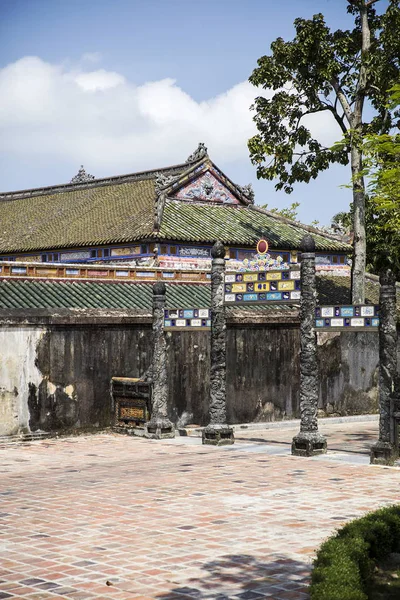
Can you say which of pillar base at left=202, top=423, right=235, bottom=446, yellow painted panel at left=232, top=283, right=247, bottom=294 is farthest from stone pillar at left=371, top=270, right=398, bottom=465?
pillar base at left=202, top=423, right=235, bottom=446

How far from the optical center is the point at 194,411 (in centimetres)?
1898

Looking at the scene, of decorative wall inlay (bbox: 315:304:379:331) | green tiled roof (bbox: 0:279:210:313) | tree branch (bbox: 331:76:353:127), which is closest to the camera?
decorative wall inlay (bbox: 315:304:379:331)

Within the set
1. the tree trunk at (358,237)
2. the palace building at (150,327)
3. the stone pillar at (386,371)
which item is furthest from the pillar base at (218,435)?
the tree trunk at (358,237)

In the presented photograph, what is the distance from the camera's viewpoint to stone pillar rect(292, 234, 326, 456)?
1452 cm

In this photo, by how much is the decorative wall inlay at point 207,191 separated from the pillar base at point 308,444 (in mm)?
16483

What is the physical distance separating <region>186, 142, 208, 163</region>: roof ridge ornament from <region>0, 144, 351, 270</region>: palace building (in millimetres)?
33

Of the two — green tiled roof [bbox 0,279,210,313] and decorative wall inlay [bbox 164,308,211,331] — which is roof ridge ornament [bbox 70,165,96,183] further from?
decorative wall inlay [bbox 164,308,211,331]

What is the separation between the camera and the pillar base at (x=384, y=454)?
13.2 m

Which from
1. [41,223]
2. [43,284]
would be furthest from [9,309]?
[41,223]

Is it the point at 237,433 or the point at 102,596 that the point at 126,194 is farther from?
the point at 102,596

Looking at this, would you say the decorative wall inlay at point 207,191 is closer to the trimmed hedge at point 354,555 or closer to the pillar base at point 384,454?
A: the pillar base at point 384,454

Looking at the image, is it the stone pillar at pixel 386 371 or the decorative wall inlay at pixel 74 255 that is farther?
the decorative wall inlay at pixel 74 255

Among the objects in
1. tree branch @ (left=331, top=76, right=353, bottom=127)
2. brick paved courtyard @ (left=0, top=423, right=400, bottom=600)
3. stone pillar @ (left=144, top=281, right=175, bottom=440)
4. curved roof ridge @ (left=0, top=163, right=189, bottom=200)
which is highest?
tree branch @ (left=331, top=76, right=353, bottom=127)

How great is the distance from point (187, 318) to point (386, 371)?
5.01 metres
